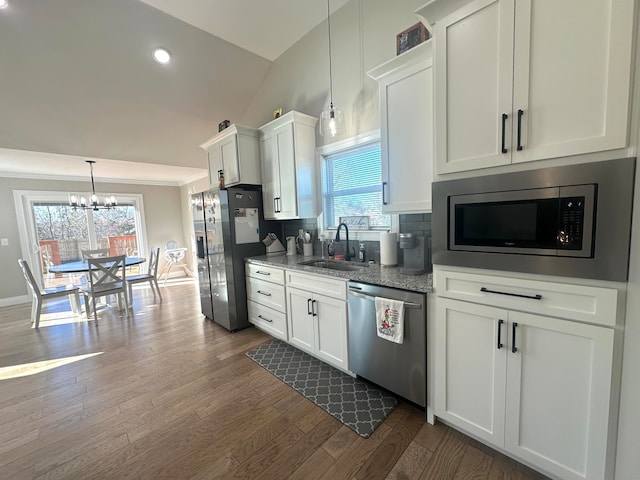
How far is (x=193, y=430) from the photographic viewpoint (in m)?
1.75

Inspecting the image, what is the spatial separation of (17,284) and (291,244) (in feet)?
18.3

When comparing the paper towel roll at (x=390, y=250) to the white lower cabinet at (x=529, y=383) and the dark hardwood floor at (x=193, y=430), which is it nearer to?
the white lower cabinet at (x=529, y=383)

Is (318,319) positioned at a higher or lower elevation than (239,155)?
lower

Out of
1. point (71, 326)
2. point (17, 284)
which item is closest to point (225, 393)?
point (71, 326)

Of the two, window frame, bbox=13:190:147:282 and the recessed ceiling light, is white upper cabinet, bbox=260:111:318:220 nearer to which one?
the recessed ceiling light

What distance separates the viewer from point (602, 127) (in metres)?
1.03

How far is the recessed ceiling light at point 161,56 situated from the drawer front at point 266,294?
2.82 meters

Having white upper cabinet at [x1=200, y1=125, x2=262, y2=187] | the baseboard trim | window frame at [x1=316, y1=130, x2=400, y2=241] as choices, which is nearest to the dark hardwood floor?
window frame at [x1=316, y1=130, x2=400, y2=241]

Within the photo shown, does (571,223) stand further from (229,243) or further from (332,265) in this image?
(229,243)

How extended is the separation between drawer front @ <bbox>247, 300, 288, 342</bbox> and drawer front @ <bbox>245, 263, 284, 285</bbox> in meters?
0.34

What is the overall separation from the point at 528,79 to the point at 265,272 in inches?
100

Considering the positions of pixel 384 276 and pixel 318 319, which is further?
pixel 318 319

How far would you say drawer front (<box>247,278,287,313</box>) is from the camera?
2.74 meters

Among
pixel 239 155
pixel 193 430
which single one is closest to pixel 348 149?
pixel 239 155
